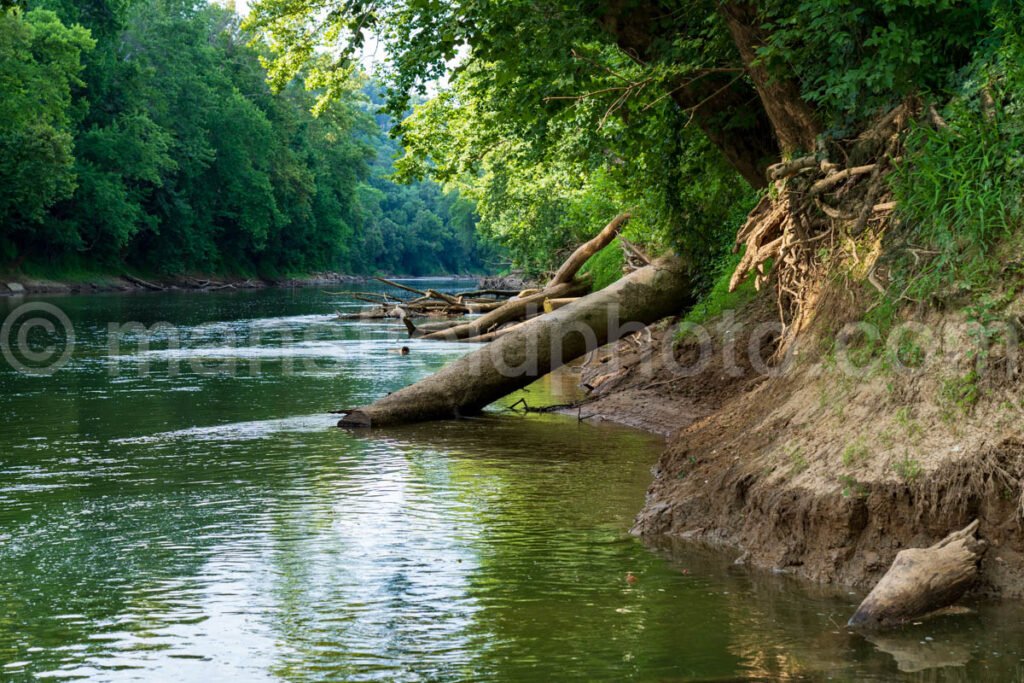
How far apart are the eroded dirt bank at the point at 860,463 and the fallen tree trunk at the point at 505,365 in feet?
16.3

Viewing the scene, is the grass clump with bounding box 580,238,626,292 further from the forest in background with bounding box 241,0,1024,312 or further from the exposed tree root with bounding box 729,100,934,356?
the exposed tree root with bounding box 729,100,934,356

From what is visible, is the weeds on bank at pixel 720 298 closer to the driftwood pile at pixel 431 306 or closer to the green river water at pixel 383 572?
the green river water at pixel 383 572

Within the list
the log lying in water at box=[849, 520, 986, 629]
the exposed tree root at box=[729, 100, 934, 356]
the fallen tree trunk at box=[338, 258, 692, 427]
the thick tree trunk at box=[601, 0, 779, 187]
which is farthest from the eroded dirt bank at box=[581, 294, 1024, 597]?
the fallen tree trunk at box=[338, 258, 692, 427]

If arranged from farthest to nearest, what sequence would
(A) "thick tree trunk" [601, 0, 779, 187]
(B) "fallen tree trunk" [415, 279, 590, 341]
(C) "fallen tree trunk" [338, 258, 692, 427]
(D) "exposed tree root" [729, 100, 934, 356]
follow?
A: (B) "fallen tree trunk" [415, 279, 590, 341] < (C) "fallen tree trunk" [338, 258, 692, 427] < (A) "thick tree trunk" [601, 0, 779, 187] < (D) "exposed tree root" [729, 100, 934, 356]

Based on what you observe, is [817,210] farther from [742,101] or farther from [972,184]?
[742,101]

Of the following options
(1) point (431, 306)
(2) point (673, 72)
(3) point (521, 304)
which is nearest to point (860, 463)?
(2) point (673, 72)

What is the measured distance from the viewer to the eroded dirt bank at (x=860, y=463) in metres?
6.76

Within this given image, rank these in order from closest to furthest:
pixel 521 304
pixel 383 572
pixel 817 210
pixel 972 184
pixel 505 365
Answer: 1. pixel 383 572
2. pixel 972 184
3. pixel 817 210
4. pixel 505 365
5. pixel 521 304

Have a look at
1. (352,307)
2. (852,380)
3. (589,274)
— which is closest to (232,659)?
(852,380)

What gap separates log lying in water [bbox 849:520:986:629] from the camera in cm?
627

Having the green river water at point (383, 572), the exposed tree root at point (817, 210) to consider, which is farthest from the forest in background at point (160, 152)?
the exposed tree root at point (817, 210)

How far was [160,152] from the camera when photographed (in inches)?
2692

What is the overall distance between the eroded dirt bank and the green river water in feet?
1.02

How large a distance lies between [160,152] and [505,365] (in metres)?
58.7
